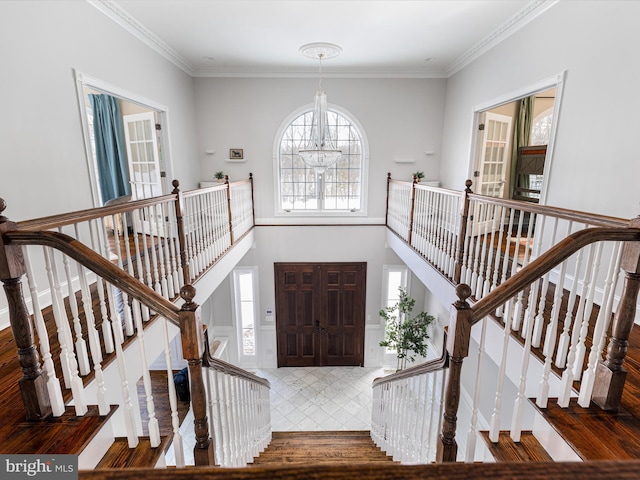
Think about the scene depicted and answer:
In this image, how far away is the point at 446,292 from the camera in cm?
335

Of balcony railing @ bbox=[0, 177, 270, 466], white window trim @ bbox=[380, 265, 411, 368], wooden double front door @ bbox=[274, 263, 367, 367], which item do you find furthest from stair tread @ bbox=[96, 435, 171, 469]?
white window trim @ bbox=[380, 265, 411, 368]

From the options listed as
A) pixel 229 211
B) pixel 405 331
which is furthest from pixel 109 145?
pixel 405 331

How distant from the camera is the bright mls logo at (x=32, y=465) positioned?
0.70 meters

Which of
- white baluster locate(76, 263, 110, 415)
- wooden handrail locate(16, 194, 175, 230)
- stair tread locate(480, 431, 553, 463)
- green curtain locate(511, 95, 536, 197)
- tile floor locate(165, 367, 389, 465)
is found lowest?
tile floor locate(165, 367, 389, 465)

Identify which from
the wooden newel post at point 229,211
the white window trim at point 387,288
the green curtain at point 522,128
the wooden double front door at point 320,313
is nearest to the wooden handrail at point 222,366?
the wooden newel post at point 229,211

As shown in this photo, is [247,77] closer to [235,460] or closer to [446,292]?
[446,292]

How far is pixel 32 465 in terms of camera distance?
858 mm

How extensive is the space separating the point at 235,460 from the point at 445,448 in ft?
5.52

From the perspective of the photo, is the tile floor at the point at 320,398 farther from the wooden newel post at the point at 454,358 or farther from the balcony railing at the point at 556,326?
the wooden newel post at the point at 454,358

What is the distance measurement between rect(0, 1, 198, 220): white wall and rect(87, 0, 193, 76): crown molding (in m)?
0.07

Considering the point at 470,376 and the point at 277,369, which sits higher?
the point at 470,376

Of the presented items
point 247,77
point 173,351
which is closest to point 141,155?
point 247,77

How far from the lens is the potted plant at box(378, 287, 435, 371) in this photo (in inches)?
222

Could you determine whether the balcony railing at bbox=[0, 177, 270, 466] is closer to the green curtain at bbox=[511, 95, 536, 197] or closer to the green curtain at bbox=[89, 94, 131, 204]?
the green curtain at bbox=[89, 94, 131, 204]
